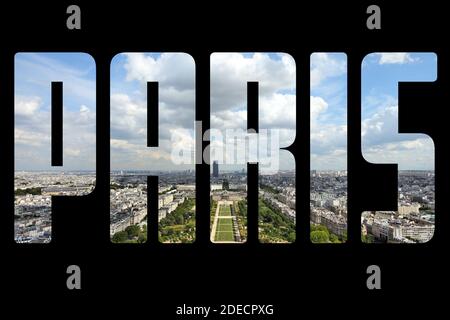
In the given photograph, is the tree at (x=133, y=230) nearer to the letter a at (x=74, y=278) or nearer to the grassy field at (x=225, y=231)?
the letter a at (x=74, y=278)

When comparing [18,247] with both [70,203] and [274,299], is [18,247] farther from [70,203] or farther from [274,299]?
[274,299]

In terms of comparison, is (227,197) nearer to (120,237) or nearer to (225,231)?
(225,231)

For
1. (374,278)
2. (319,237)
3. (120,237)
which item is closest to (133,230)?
(120,237)

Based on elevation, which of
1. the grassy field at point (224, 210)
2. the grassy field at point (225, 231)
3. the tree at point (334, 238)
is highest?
the grassy field at point (224, 210)

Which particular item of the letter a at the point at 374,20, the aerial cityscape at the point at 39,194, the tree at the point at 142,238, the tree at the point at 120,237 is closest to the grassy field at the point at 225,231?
the tree at the point at 142,238

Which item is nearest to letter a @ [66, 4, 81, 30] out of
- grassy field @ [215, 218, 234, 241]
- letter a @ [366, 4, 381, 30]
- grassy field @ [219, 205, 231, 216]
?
grassy field @ [219, 205, 231, 216]

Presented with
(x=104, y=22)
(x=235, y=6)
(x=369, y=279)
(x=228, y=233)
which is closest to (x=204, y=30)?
(x=235, y=6)

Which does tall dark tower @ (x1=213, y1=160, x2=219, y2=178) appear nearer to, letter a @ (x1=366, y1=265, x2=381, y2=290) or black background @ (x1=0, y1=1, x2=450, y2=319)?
black background @ (x1=0, y1=1, x2=450, y2=319)
